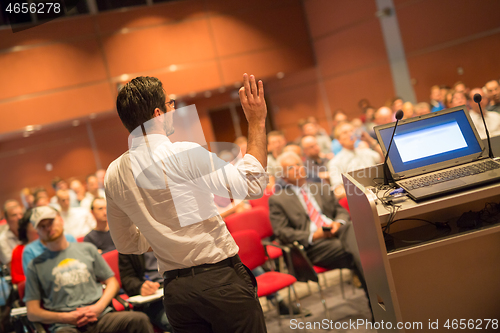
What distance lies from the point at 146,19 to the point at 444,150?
7.76 m

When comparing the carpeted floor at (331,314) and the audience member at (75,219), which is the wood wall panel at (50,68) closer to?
the audience member at (75,219)

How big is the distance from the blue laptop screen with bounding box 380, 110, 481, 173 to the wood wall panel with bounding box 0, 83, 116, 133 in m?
7.10

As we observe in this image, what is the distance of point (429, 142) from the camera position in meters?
2.06

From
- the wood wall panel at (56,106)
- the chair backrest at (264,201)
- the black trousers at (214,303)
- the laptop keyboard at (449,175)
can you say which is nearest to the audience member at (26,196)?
the wood wall panel at (56,106)

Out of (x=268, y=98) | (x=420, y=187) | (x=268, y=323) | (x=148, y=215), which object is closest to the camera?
(x=148, y=215)

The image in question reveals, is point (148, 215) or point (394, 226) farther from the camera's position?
point (394, 226)

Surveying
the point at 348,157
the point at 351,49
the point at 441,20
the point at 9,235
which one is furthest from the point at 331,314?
the point at 351,49

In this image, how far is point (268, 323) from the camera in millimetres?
3373

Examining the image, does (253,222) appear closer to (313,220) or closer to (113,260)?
(313,220)

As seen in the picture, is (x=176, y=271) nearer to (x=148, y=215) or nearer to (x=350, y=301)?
(x=148, y=215)

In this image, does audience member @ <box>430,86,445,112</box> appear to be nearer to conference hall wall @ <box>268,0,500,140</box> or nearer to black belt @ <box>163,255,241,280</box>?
conference hall wall @ <box>268,0,500,140</box>

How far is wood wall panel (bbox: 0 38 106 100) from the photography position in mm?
7637

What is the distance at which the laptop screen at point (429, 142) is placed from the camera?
6.69 ft

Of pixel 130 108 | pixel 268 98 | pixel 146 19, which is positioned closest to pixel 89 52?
pixel 146 19
